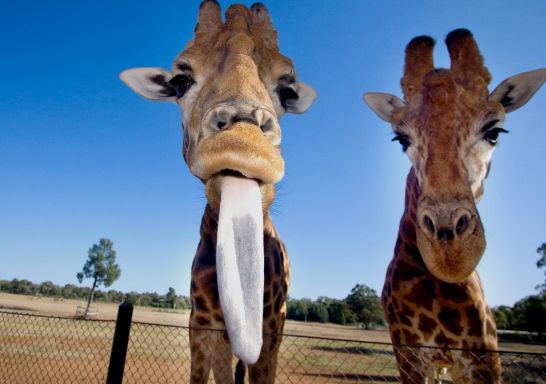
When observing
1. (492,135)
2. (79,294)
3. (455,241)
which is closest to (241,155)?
(455,241)

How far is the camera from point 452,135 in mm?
3006

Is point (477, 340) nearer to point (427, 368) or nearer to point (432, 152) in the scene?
point (427, 368)

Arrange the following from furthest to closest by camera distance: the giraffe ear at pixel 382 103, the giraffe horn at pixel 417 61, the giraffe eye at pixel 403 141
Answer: the giraffe ear at pixel 382 103 → the giraffe horn at pixel 417 61 → the giraffe eye at pixel 403 141

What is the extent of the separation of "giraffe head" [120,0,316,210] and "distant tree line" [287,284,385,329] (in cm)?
5211

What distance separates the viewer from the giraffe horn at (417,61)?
402 centimetres

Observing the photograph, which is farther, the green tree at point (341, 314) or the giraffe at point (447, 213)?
the green tree at point (341, 314)

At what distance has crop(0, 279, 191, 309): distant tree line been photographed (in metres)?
86.6

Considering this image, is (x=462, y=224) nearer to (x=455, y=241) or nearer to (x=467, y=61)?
(x=455, y=241)

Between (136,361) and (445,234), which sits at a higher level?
(445,234)

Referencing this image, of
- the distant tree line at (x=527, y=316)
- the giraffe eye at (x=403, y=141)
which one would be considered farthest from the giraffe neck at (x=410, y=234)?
the distant tree line at (x=527, y=316)

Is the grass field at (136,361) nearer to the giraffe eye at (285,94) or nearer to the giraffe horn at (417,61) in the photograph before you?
the giraffe eye at (285,94)

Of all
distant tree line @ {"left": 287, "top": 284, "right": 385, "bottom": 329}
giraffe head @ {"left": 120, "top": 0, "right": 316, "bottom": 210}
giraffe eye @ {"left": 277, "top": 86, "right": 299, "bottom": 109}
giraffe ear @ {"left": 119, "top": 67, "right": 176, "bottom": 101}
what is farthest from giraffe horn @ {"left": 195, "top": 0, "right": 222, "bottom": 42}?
distant tree line @ {"left": 287, "top": 284, "right": 385, "bottom": 329}

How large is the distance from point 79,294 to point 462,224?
109m

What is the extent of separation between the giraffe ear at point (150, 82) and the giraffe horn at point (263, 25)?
1.04m
